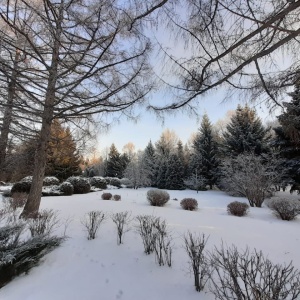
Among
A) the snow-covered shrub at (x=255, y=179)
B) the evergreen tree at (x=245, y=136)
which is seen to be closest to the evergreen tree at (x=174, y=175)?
the evergreen tree at (x=245, y=136)

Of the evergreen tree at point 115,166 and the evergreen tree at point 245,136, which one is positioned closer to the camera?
the evergreen tree at point 245,136

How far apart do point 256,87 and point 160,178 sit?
80.6ft

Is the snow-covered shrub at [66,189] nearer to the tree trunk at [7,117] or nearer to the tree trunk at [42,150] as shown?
the tree trunk at [7,117]

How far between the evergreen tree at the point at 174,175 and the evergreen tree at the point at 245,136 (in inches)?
276

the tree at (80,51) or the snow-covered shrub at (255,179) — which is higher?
the tree at (80,51)

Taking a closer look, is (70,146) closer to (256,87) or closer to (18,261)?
(18,261)

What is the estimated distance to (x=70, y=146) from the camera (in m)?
7.20

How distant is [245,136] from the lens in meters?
19.4

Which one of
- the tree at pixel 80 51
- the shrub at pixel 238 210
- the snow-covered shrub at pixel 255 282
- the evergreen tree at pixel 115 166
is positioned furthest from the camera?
the evergreen tree at pixel 115 166

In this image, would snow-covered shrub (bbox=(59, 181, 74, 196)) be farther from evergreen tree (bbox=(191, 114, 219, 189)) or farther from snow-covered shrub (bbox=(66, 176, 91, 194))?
evergreen tree (bbox=(191, 114, 219, 189))

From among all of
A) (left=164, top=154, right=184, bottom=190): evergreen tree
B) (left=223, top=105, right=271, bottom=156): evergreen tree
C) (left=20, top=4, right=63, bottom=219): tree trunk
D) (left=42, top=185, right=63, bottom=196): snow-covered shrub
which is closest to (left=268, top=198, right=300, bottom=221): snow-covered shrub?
(left=20, top=4, right=63, bottom=219): tree trunk

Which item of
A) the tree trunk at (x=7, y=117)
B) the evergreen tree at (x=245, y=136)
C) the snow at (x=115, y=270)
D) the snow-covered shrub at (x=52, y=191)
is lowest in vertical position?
the snow at (x=115, y=270)

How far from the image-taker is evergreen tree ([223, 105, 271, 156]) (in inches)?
744

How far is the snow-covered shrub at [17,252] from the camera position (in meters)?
2.92
